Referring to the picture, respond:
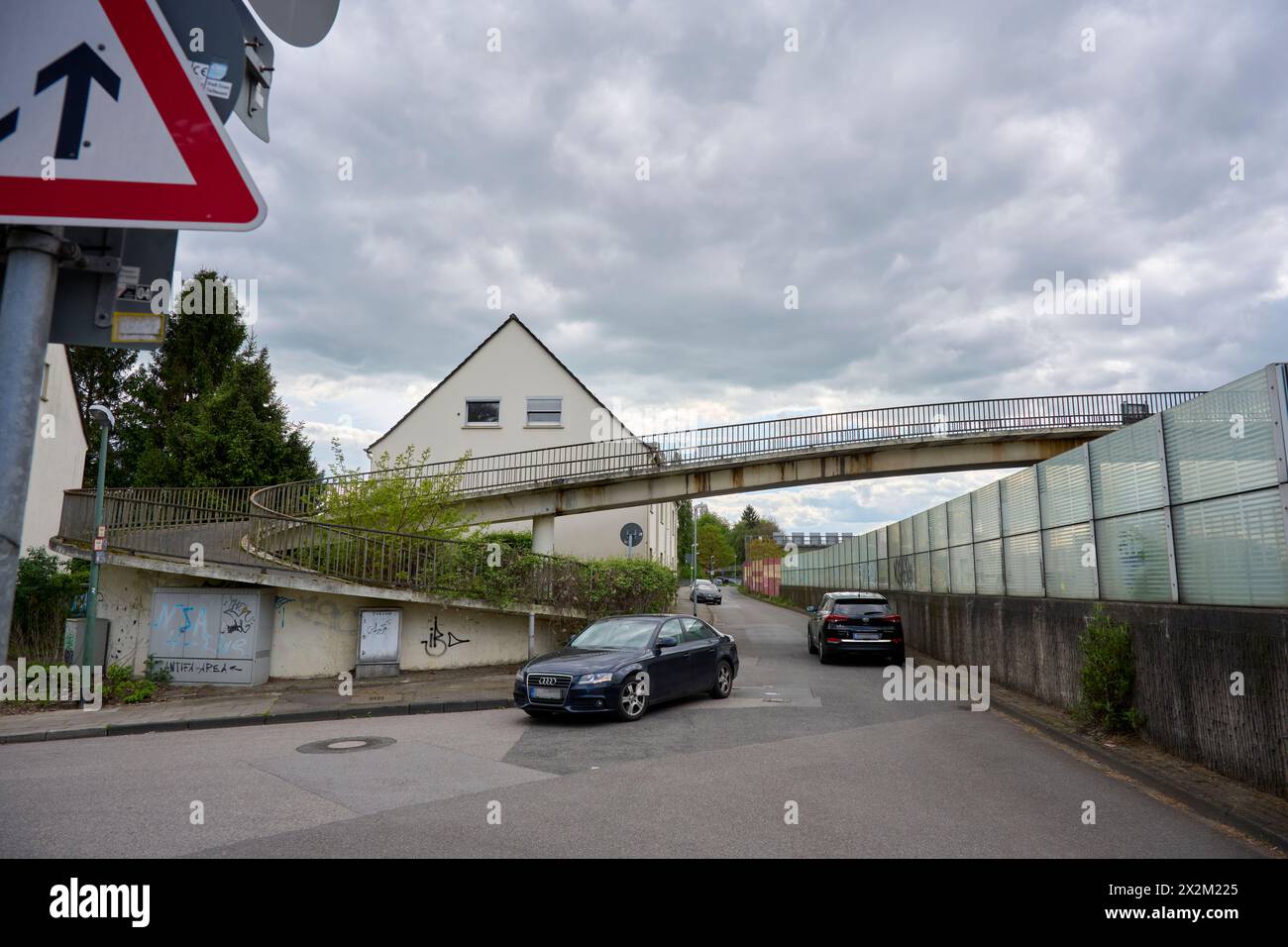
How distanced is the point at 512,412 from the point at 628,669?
74.6 feet

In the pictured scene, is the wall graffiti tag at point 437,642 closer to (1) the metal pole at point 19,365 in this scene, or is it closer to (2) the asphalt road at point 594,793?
(2) the asphalt road at point 594,793

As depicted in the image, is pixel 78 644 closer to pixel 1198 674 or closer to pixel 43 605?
pixel 43 605

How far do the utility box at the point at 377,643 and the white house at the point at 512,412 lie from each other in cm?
1629

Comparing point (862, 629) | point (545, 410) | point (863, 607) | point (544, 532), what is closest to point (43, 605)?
point (544, 532)

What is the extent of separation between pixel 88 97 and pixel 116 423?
47.4m

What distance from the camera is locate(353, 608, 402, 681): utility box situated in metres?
15.4

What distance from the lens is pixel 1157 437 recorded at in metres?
9.12

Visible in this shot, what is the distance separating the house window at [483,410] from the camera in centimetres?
3281

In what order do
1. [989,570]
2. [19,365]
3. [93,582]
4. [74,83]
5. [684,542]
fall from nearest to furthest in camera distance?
[19,365] < [74,83] < [93,582] < [989,570] < [684,542]

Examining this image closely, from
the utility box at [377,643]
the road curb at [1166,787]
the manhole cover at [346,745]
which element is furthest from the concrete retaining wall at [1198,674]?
the utility box at [377,643]

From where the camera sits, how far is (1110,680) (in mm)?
9352

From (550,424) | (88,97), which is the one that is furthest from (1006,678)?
(550,424)
